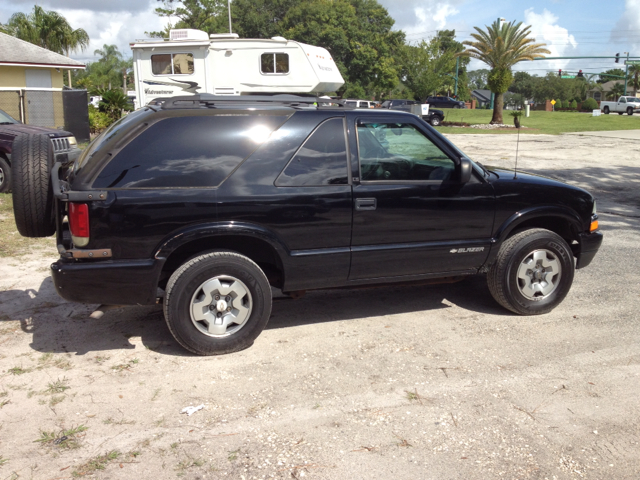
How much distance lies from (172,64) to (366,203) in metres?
13.2

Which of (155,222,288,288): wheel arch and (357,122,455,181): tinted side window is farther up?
(357,122,455,181): tinted side window

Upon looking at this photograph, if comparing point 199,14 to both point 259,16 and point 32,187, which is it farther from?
point 32,187

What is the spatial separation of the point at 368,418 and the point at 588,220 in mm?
2983

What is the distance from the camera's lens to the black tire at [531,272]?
16.8ft

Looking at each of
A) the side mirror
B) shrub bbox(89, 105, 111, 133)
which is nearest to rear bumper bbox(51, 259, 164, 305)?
the side mirror

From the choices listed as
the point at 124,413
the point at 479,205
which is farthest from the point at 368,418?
the point at 479,205

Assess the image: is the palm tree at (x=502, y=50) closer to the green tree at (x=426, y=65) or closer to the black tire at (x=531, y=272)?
the green tree at (x=426, y=65)

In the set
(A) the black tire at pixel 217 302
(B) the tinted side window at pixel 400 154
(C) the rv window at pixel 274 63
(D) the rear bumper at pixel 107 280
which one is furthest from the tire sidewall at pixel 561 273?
(C) the rv window at pixel 274 63

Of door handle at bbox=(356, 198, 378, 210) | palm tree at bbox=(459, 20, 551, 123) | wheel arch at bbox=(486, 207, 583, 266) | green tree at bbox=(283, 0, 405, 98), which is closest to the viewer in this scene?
door handle at bbox=(356, 198, 378, 210)

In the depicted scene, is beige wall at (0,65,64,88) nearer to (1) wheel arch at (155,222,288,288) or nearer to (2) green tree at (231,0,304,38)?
(1) wheel arch at (155,222,288,288)

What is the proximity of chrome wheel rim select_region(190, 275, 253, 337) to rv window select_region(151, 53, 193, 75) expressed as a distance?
13.0 m

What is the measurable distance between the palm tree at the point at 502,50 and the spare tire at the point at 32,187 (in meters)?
33.1

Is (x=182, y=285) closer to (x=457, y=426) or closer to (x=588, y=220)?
(x=457, y=426)

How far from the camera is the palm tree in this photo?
3403 cm
